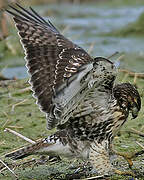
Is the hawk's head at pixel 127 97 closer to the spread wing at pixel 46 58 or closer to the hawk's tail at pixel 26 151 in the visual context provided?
the spread wing at pixel 46 58

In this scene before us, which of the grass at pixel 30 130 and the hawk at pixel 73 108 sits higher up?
the hawk at pixel 73 108

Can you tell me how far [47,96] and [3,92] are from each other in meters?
3.15

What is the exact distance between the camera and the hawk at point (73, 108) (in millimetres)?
5008

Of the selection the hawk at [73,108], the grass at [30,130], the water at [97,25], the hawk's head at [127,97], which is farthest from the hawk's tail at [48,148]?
the water at [97,25]

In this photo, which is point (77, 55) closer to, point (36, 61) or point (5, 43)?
point (36, 61)

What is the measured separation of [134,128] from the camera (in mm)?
6672

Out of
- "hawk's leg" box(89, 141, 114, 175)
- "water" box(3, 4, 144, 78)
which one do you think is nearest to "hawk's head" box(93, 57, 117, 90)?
"hawk's leg" box(89, 141, 114, 175)

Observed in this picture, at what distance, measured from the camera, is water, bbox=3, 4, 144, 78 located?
1161cm

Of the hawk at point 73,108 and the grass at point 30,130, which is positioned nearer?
the hawk at point 73,108

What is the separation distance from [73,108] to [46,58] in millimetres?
651

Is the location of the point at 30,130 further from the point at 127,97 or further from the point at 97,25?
the point at 97,25

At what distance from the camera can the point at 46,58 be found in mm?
5219

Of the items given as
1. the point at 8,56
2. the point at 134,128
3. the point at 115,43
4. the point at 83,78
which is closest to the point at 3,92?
the point at 134,128

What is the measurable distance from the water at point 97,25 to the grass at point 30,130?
173cm
